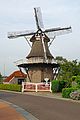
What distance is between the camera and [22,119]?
45.9 ft

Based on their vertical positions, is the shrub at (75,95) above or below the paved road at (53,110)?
above

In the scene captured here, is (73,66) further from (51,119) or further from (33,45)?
(51,119)

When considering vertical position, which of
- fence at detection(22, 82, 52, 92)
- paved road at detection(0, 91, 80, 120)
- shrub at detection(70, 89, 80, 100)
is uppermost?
fence at detection(22, 82, 52, 92)

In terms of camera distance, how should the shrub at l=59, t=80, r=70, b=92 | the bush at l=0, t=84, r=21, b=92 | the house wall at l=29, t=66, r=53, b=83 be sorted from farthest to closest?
the house wall at l=29, t=66, r=53, b=83
the bush at l=0, t=84, r=21, b=92
the shrub at l=59, t=80, r=70, b=92

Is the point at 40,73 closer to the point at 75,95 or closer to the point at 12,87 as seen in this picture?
the point at 12,87

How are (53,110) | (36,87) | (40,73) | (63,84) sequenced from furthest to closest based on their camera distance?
(40,73) < (36,87) < (63,84) < (53,110)

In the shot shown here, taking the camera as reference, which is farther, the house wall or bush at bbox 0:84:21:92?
the house wall

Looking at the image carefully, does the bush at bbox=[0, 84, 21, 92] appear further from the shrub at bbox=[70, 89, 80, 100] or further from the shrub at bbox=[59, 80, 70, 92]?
the shrub at bbox=[70, 89, 80, 100]

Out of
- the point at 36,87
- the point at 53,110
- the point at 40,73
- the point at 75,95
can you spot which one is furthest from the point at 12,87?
the point at 53,110

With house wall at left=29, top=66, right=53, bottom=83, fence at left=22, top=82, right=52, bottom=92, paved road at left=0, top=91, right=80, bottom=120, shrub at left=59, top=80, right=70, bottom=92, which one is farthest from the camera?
house wall at left=29, top=66, right=53, bottom=83

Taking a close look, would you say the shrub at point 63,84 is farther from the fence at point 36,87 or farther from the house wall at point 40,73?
the house wall at point 40,73

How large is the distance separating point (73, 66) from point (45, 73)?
889 cm

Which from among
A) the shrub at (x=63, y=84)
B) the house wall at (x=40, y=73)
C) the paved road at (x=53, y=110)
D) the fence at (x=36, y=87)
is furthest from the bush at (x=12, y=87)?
the paved road at (x=53, y=110)

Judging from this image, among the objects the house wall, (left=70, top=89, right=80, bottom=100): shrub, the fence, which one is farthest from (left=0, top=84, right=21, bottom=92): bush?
(left=70, top=89, right=80, bottom=100): shrub
